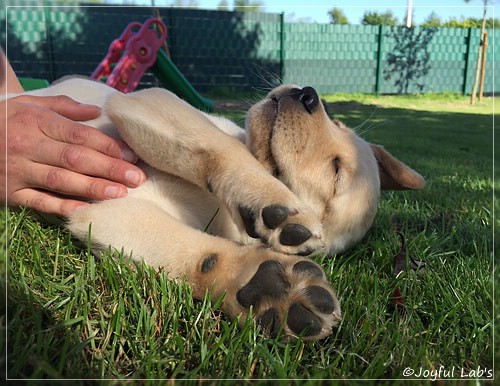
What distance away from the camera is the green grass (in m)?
1.25

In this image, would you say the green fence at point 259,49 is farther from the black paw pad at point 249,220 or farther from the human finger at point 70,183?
the black paw pad at point 249,220

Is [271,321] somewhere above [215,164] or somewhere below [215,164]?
below

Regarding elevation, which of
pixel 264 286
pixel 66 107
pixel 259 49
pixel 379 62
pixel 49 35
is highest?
pixel 49 35

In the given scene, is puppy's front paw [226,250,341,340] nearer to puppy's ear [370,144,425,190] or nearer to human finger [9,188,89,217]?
human finger [9,188,89,217]

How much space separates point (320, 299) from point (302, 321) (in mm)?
95

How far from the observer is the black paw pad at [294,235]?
1.59 metres

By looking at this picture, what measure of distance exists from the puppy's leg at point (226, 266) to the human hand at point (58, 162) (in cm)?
11

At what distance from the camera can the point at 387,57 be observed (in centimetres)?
1717

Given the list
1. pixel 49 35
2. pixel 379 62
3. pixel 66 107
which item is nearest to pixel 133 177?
pixel 66 107

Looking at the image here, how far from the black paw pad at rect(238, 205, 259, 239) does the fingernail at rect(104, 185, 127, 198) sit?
2.06ft

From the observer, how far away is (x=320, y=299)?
143 cm

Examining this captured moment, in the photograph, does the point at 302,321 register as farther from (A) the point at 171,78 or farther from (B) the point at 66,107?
(A) the point at 171,78

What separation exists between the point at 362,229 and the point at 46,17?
552 inches

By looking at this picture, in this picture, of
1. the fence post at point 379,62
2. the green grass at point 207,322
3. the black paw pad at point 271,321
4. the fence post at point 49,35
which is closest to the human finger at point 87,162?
the green grass at point 207,322
